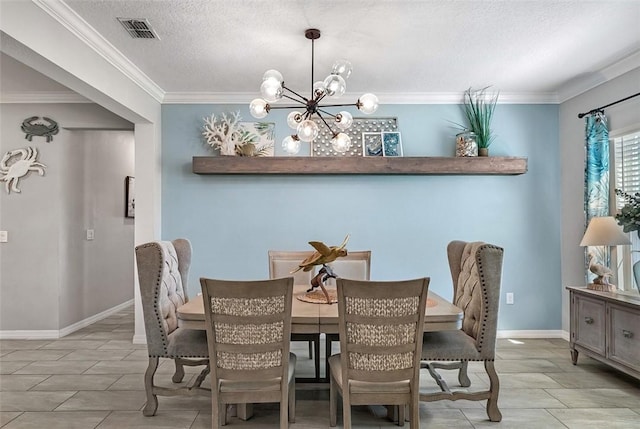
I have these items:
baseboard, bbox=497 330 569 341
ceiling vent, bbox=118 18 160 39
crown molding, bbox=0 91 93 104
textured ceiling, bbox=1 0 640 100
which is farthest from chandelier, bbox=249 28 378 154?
baseboard, bbox=497 330 569 341

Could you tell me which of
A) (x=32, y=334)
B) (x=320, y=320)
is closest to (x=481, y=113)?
(x=320, y=320)

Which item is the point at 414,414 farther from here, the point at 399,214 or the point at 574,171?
the point at 574,171

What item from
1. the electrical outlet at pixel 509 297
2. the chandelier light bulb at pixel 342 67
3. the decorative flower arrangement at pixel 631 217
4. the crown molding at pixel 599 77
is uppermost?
the crown molding at pixel 599 77

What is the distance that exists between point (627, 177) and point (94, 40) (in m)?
4.53

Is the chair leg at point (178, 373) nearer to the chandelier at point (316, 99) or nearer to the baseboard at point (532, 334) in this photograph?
the chandelier at point (316, 99)

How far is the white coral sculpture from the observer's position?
4289 mm

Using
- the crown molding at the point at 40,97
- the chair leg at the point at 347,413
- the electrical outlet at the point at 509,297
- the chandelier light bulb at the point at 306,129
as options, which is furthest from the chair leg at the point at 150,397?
the electrical outlet at the point at 509,297

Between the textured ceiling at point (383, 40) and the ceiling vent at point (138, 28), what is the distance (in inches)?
1.9

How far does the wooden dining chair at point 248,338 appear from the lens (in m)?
2.04

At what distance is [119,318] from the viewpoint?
5.38 m

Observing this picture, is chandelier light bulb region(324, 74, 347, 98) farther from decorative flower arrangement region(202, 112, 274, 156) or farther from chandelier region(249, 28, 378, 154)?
decorative flower arrangement region(202, 112, 274, 156)

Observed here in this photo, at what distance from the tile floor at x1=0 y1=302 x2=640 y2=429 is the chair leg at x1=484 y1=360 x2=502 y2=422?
0.05 metres

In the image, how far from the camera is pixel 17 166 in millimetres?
→ 4484

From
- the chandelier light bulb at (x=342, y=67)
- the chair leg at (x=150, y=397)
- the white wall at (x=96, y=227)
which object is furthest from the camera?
the white wall at (x=96, y=227)
